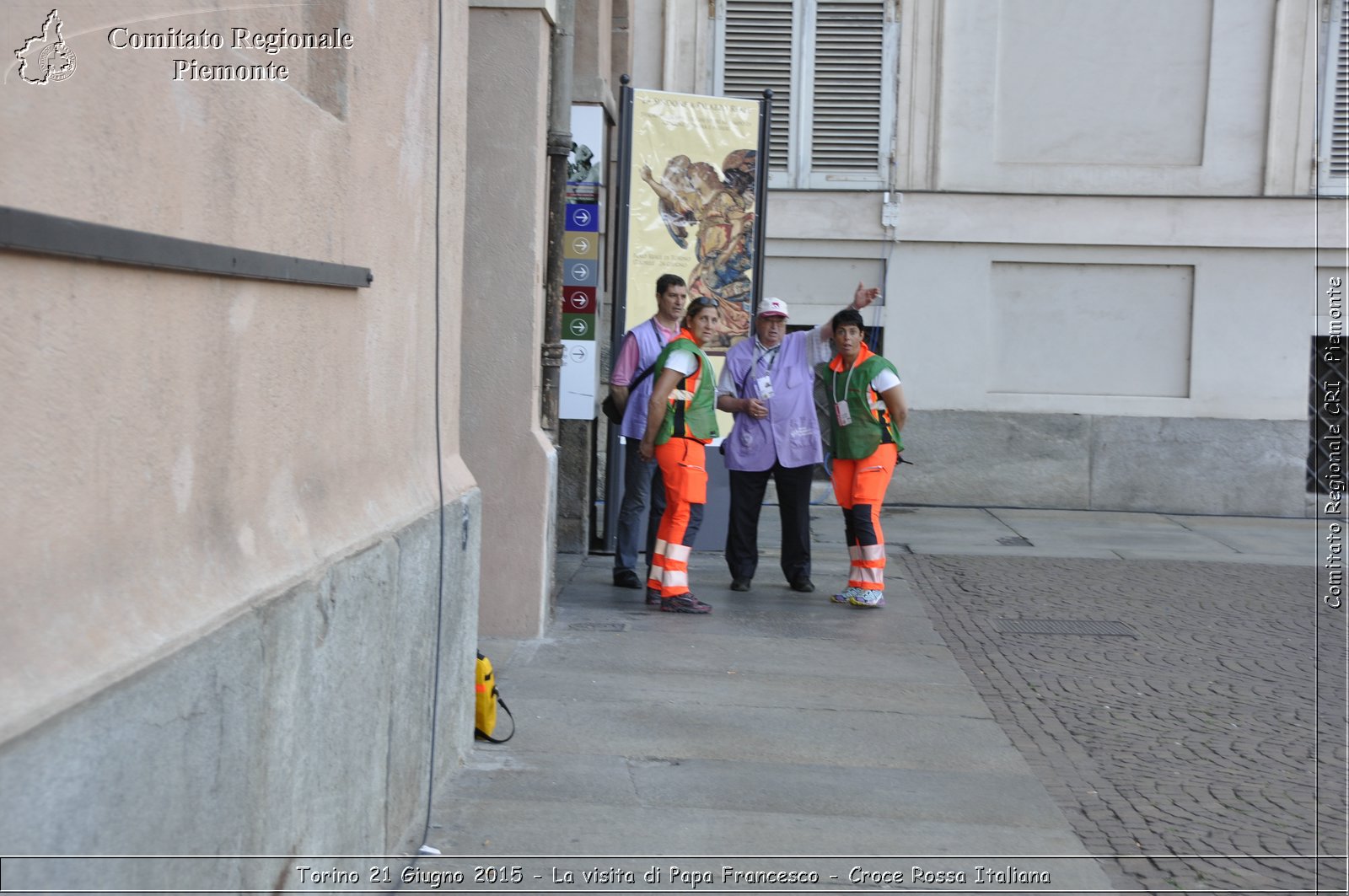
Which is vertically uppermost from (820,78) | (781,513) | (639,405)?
(820,78)

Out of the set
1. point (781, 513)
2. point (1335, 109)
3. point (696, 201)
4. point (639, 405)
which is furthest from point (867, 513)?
point (1335, 109)

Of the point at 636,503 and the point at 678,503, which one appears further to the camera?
the point at 636,503

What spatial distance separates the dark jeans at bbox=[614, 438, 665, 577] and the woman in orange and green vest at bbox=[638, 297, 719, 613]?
1.40ft

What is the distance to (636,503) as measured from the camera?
862 centimetres

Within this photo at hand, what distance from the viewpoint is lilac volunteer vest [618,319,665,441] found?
8.41 m

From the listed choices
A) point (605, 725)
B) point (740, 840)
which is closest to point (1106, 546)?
point (605, 725)

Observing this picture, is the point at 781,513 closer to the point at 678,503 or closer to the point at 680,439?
the point at 678,503

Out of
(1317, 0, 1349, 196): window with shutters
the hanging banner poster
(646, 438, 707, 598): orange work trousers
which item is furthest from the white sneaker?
(1317, 0, 1349, 196): window with shutters

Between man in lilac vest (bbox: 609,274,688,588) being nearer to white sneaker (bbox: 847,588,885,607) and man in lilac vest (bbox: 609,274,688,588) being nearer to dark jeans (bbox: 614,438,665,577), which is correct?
dark jeans (bbox: 614,438,665,577)

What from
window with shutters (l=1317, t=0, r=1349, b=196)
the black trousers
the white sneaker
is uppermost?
window with shutters (l=1317, t=0, r=1349, b=196)

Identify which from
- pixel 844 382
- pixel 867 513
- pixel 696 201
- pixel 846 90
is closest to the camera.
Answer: pixel 867 513

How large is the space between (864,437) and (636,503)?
1481 millimetres

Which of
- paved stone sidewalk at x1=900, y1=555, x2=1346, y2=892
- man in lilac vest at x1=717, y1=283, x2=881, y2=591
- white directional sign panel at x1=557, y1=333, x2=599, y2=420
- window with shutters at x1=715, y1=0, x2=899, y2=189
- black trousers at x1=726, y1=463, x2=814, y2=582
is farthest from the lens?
window with shutters at x1=715, y1=0, x2=899, y2=189

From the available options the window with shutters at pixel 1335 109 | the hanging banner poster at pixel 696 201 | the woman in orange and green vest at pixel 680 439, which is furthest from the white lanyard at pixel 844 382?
the window with shutters at pixel 1335 109
